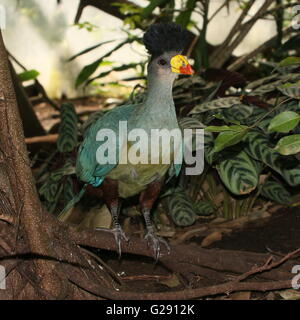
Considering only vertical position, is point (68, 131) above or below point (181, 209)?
above

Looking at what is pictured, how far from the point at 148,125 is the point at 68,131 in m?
1.41

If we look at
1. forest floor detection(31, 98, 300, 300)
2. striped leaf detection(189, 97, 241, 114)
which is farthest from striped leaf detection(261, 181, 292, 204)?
striped leaf detection(189, 97, 241, 114)

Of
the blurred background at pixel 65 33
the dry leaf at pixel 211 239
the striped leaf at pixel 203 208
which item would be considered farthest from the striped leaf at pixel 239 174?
the blurred background at pixel 65 33

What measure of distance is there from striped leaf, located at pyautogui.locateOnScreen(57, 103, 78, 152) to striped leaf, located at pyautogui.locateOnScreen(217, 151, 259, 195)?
43.5 inches

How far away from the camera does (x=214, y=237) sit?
3.10m

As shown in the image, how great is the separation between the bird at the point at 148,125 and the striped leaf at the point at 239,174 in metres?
0.40

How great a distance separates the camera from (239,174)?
2.80 meters

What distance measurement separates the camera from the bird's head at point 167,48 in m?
2.24

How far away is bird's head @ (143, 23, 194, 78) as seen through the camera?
7.36 ft

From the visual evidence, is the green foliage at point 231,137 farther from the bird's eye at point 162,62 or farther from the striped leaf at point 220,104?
the striped leaf at point 220,104

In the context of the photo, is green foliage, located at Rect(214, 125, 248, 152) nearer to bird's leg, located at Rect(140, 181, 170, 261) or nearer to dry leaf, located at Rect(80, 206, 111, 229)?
bird's leg, located at Rect(140, 181, 170, 261)

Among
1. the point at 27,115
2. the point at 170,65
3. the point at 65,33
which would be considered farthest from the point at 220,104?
the point at 65,33

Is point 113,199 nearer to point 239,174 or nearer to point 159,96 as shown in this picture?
point 159,96

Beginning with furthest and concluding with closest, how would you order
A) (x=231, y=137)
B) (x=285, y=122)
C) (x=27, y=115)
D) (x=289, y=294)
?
(x=27, y=115) → (x=289, y=294) → (x=231, y=137) → (x=285, y=122)
